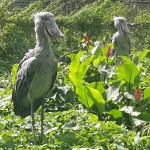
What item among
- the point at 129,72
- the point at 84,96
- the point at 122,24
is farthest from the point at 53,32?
the point at 122,24

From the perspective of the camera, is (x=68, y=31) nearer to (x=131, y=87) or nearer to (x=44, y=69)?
(x=131, y=87)

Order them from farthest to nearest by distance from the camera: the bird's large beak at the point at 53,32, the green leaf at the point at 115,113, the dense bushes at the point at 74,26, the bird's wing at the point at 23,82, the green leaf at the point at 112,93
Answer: the dense bushes at the point at 74,26
the green leaf at the point at 112,93
the green leaf at the point at 115,113
the bird's wing at the point at 23,82
the bird's large beak at the point at 53,32

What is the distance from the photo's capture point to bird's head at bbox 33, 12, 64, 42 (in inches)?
155

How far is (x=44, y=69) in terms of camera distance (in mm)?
4035

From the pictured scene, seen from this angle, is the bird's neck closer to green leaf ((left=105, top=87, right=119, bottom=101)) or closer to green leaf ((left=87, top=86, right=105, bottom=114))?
green leaf ((left=87, top=86, right=105, bottom=114))

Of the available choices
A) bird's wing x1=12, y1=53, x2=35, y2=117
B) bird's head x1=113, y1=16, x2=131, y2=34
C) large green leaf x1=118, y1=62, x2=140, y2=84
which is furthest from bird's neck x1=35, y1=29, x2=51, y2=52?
bird's head x1=113, y1=16, x2=131, y2=34

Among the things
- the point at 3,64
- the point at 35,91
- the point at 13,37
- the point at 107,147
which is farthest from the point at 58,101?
the point at 13,37

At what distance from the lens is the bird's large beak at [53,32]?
3.91 m

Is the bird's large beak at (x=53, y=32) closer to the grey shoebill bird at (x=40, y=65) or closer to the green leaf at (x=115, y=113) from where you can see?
the grey shoebill bird at (x=40, y=65)

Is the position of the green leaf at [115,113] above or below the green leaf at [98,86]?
below

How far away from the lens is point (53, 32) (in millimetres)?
3926

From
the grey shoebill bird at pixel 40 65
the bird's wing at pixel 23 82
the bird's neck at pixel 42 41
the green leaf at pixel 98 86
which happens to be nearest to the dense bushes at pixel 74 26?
the green leaf at pixel 98 86

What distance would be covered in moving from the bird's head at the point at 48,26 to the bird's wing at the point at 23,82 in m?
0.26

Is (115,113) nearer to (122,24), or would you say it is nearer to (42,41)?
(42,41)
